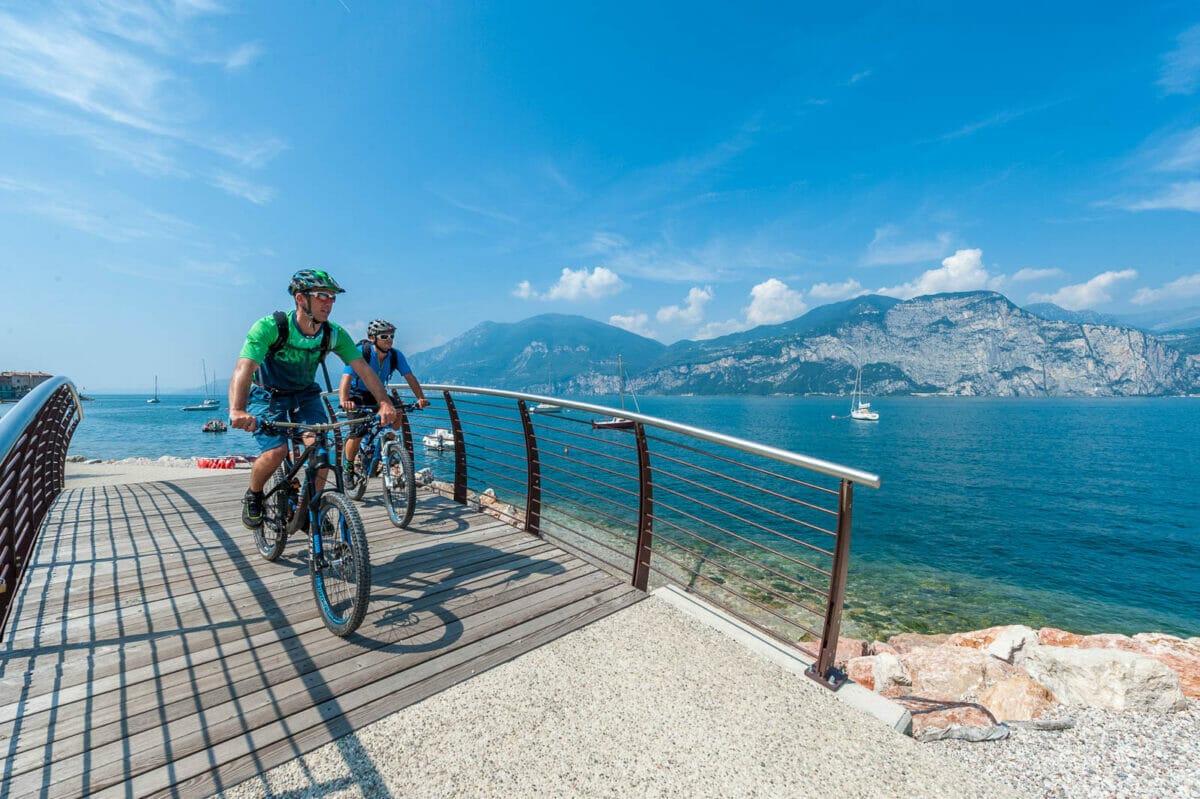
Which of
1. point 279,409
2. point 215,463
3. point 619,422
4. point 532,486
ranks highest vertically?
point 279,409

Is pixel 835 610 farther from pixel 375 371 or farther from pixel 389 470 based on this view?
pixel 375 371

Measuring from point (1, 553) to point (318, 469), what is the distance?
7.21ft

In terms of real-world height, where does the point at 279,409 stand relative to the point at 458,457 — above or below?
above

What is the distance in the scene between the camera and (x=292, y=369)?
12.0 feet

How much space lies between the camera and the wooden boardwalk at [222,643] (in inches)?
81.7

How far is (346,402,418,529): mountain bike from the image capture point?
5.12 metres

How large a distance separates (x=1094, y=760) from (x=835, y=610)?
5.24 ft

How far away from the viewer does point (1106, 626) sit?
13.5 metres

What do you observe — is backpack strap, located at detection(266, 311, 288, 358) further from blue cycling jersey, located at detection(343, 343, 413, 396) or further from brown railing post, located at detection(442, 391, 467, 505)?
brown railing post, located at detection(442, 391, 467, 505)

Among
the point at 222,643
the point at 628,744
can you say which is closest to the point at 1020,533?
the point at 628,744

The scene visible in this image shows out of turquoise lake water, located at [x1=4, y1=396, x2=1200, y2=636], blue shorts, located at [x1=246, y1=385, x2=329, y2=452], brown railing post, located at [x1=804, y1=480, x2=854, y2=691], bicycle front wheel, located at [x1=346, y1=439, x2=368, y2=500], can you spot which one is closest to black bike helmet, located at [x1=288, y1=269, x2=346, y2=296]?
blue shorts, located at [x1=246, y1=385, x2=329, y2=452]

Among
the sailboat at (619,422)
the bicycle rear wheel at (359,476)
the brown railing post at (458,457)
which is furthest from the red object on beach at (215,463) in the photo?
the brown railing post at (458,457)

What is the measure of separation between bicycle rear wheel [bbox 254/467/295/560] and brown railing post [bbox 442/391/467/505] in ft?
6.69

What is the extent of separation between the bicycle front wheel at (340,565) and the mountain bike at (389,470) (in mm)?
1738
